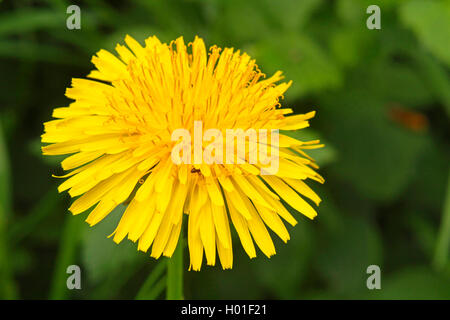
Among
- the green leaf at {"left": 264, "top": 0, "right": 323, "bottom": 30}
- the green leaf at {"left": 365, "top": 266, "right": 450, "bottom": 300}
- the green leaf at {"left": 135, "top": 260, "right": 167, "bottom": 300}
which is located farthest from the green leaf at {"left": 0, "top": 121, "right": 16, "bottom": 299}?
the green leaf at {"left": 365, "top": 266, "right": 450, "bottom": 300}

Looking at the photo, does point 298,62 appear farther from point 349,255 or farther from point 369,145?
point 349,255

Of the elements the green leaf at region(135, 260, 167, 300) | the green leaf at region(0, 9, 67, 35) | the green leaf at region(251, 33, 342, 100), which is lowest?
the green leaf at region(135, 260, 167, 300)

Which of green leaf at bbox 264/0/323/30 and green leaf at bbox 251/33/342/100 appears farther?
green leaf at bbox 264/0/323/30

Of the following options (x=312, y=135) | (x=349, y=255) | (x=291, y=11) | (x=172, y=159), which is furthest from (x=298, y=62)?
(x=172, y=159)

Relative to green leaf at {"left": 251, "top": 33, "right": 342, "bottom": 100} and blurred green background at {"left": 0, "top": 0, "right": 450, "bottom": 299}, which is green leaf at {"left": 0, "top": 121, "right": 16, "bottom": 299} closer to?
blurred green background at {"left": 0, "top": 0, "right": 450, "bottom": 299}

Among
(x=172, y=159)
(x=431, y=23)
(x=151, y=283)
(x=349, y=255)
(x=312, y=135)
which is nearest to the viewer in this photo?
(x=172, y=159)

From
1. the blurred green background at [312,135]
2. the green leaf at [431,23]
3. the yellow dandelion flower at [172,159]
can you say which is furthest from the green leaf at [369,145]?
the yellow dandelion flower at [172,159]

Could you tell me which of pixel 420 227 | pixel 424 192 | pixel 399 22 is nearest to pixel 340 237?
pixel 420 227
